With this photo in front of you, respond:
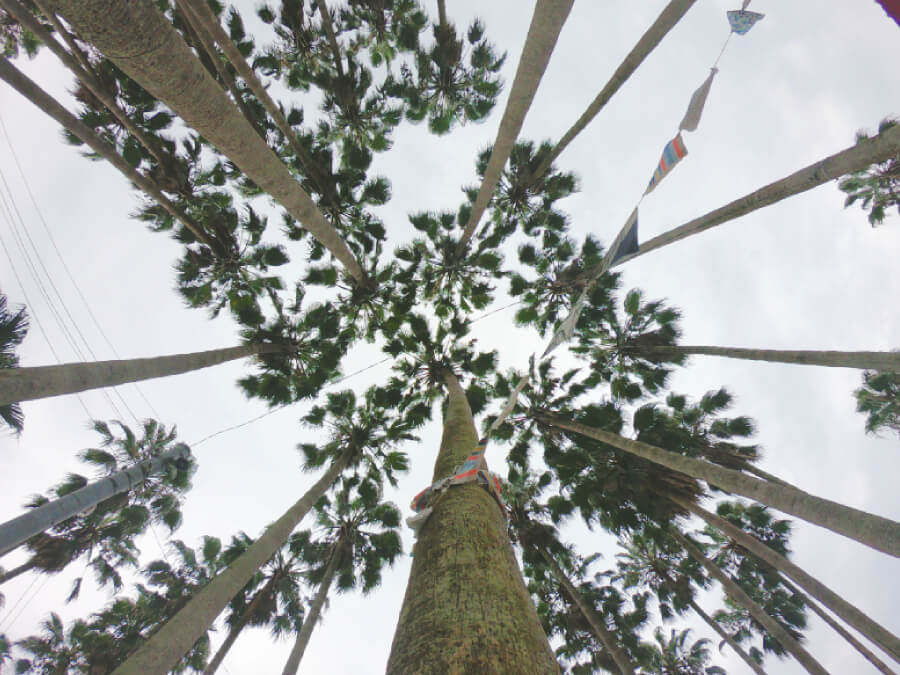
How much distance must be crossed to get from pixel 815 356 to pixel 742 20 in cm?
499

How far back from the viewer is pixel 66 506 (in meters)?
6.29

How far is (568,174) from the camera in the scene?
1092cm

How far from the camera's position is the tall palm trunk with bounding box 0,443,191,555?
17.4 feet

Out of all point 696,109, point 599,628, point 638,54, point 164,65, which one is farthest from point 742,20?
point 599,628

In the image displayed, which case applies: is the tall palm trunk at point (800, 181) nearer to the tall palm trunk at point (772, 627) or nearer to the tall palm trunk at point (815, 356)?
the tall palm trunk at point (815, 356)

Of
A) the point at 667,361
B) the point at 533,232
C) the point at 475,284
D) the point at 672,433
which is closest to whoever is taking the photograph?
the point at 672,433

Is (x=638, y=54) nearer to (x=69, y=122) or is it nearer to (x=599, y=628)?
(x=69, y=122)

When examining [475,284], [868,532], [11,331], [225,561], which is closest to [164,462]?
[225,561]

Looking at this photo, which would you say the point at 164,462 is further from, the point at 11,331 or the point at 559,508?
the point at 559,508

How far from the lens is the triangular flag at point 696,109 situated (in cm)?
460

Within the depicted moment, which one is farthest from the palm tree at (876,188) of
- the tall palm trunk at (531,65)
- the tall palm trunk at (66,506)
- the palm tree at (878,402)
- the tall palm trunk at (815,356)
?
the tall palm trunk at (66,506)

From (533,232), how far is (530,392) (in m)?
4.70

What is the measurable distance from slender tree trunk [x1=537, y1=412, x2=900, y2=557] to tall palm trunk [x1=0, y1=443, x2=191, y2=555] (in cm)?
947

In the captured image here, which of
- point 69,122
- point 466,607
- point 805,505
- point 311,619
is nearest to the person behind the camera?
point 466,607
